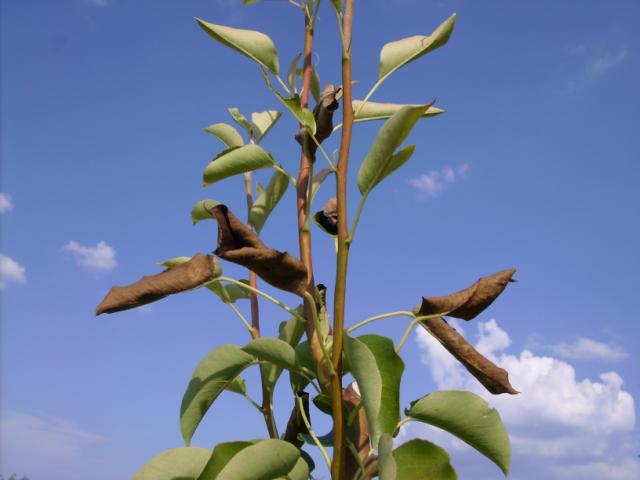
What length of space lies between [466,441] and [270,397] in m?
0.64

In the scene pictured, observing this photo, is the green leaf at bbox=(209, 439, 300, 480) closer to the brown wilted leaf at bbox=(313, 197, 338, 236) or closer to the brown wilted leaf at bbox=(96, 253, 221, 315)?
the brown wilted leaf at bbox=(96, 253, 221, 315)

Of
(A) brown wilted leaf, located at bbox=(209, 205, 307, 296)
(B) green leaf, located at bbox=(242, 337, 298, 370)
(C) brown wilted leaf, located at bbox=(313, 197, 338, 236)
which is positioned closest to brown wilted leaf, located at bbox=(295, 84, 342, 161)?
(C) brown wilted leaf, located at bbox=(313, 197, 338, 236)

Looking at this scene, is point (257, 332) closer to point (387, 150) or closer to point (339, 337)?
point (339, 337)

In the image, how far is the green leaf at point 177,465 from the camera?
1745 millimetres

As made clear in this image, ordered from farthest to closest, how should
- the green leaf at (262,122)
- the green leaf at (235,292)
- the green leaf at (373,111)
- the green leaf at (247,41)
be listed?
the green leaf at (262,122), the green leaf at (235,292), the green leaf at (373,111), the green leaf at (247,41)

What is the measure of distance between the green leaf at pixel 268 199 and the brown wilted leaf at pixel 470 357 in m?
0.74

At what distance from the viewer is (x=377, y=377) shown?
5.06 ft

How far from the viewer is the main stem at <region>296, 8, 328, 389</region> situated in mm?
1730

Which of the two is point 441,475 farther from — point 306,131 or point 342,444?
point 306,131

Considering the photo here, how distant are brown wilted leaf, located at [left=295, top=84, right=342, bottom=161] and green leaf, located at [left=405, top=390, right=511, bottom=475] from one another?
0.73 meters

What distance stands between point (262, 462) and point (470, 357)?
57 cm

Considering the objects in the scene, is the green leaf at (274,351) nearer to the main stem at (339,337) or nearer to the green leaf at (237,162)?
the main stem at (339,337)

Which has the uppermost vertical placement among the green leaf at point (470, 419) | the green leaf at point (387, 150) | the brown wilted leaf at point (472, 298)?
the green leaf at point (387, 150)

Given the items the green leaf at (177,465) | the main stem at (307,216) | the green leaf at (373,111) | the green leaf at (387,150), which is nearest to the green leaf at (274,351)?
the main stem at (307,216)
